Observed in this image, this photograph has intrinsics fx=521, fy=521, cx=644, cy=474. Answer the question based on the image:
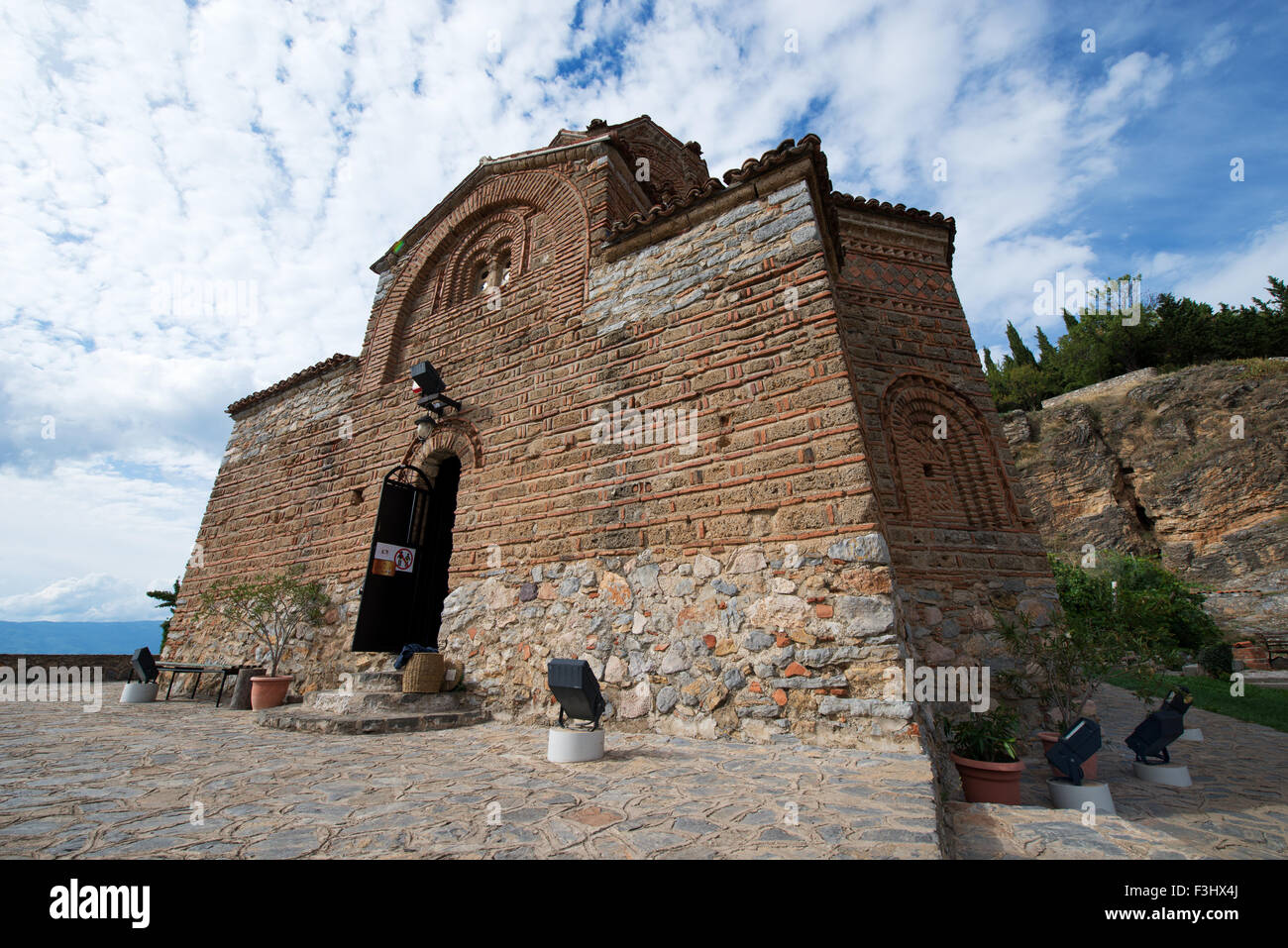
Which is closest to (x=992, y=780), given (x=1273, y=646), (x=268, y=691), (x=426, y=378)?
(x=426, y=378)

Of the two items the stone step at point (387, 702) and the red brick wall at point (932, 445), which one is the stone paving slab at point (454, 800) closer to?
the stone step at point (387, 702)

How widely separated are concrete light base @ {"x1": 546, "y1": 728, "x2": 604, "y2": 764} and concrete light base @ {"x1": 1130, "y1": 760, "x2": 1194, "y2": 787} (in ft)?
15.8

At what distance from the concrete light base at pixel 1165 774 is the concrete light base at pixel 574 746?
15.8 ft

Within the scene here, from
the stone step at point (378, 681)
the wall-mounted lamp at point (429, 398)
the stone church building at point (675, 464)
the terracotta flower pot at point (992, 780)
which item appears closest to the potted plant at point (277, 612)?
the stone church building at point (675, 464)

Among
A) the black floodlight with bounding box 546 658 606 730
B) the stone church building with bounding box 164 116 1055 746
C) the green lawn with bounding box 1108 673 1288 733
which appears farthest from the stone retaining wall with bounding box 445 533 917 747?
the green lawn with bounding box 1108 673 1288 733

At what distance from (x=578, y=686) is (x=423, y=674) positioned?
250 centimetres

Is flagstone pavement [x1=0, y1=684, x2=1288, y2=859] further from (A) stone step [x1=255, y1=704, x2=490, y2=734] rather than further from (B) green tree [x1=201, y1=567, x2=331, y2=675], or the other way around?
(B) green tree [x1=201, y1=567, x2=331, y2=675]

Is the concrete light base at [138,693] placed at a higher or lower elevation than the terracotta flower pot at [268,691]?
lower

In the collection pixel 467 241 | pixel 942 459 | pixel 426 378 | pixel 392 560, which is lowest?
pixel 392 560

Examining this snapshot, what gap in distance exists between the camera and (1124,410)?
68.6 ft

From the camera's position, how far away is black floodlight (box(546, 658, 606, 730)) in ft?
10.8

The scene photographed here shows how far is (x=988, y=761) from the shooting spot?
11.7 ft

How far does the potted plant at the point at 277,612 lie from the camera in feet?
20.9

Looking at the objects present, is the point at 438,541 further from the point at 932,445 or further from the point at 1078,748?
the point at 1078,748
